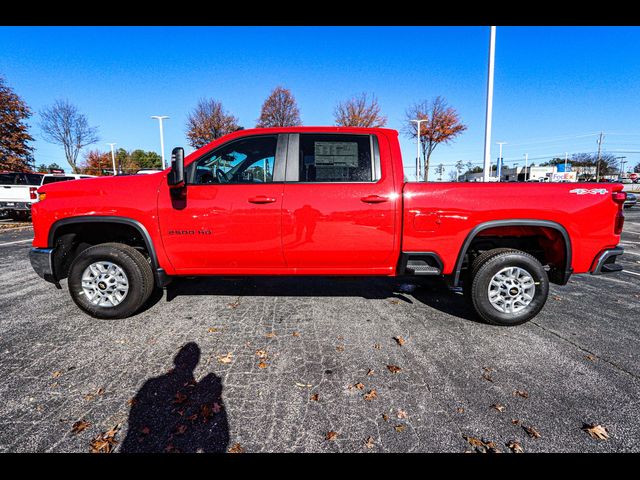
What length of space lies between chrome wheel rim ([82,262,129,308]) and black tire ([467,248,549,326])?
395cm

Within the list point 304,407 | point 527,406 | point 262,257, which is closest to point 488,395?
point 527,406

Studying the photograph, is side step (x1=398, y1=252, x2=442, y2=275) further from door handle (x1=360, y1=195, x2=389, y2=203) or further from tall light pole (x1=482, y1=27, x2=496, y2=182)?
tall light pole (x1=482, y1=27, x2=496, y2=182)

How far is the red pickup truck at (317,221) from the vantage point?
3.33 m

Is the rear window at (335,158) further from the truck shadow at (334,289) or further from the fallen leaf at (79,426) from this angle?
the fallen leaf at (79,426)

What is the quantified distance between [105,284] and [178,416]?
222 centimetres

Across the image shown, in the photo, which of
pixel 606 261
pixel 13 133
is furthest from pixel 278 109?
pixel 606 261

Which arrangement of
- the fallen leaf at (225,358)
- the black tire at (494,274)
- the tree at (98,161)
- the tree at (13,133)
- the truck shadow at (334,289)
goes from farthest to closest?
the tree at (98,161) < the tree at (13,133) < the truck shadow at (334,289) < the black tire at (494,274) < the fallen leaf at (225,358)

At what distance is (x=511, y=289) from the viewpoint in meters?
3.51

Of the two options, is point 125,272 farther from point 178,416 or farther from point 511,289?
point 511,289

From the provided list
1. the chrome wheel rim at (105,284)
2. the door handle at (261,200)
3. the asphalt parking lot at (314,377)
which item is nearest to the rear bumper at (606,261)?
the asphalt parking lot at (314,377)

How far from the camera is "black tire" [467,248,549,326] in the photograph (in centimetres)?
345

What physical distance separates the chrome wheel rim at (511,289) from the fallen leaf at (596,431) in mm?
1519

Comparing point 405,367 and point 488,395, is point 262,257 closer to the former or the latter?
point 405,367
